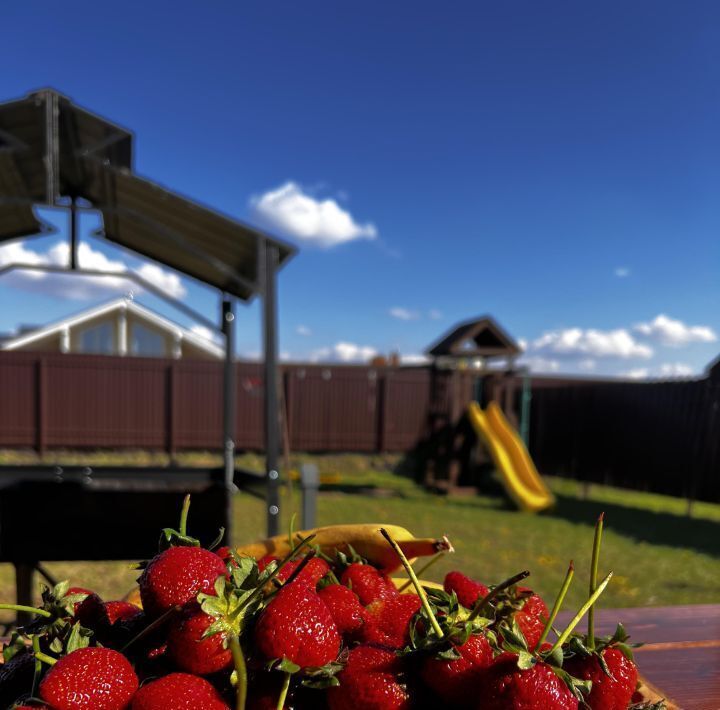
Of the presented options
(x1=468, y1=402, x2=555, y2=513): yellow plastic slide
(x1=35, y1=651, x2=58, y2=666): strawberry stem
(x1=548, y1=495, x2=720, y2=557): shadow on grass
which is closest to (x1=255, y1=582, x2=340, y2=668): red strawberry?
(x1=35, y1=651, x2=58, y2=666): strawberry stem

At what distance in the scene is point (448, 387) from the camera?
10891 mm

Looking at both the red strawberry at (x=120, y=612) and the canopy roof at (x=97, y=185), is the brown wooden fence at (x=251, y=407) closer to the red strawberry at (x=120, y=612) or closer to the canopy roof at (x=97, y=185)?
the canopy roof at (x=97, y=185)

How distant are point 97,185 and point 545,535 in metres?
6.29

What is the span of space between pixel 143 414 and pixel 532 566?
893 cm

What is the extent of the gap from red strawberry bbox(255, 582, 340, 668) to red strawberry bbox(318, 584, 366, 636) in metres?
0.11

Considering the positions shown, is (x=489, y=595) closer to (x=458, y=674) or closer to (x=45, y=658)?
(x=458, y=674)

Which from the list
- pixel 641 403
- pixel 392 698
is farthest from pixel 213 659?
pixel 641 403

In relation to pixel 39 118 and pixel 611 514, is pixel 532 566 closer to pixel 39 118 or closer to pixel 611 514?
pixel 611 514

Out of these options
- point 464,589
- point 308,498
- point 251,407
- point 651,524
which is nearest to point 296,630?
point 464,589

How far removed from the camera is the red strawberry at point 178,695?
2.00 ft

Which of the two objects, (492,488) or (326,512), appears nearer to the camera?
(326,512)

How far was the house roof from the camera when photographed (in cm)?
1079

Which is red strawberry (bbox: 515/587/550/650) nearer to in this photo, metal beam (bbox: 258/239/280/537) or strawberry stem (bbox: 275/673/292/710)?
strawberry stem (bbox: 275/673/292/710)

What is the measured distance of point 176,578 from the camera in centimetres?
71
